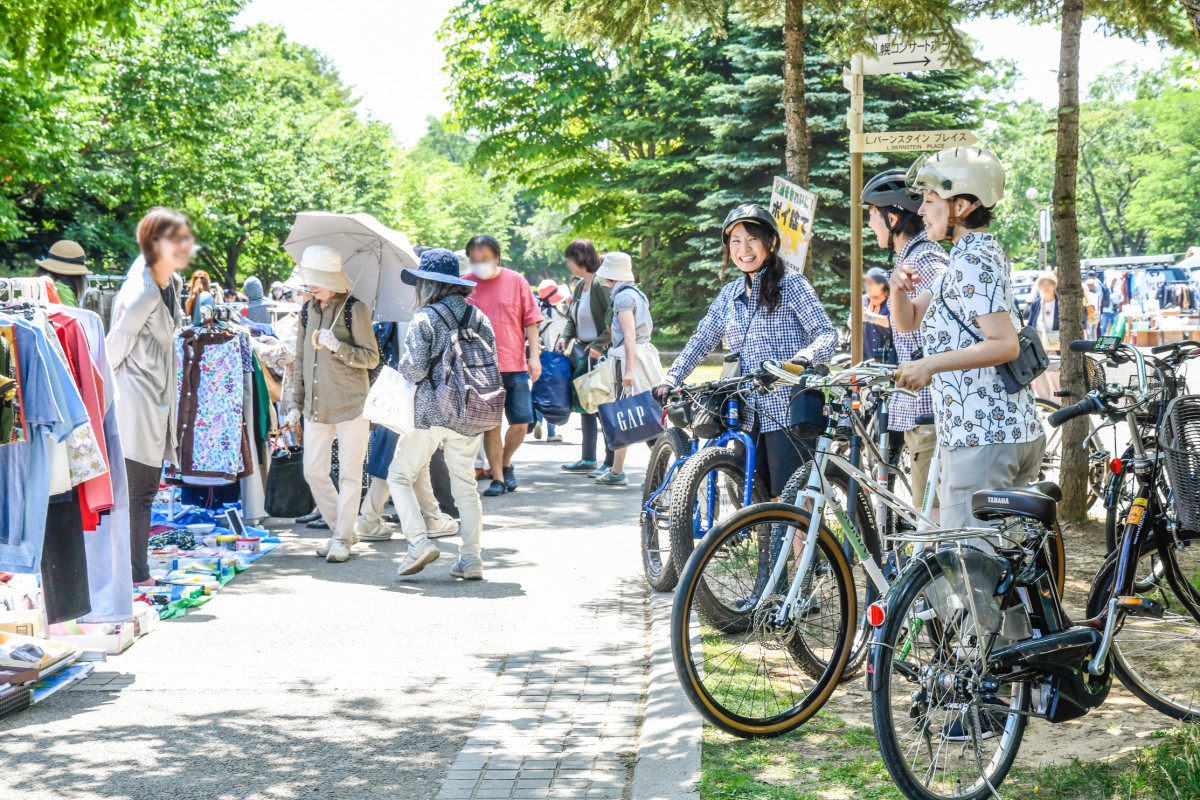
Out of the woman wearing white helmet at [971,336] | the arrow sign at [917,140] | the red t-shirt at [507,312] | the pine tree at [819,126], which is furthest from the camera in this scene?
the pine tree at [819,126]

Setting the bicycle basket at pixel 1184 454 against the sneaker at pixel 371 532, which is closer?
the bicycle basket at pixel 1184 454

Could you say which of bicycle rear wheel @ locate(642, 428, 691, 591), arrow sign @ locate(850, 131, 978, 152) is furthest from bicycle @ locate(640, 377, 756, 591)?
arrow sign @ locate(850, 131, 978, 152)

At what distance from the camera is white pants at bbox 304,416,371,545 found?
806 centimetres

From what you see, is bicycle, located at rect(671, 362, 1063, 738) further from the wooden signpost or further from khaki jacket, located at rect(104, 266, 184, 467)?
khaki jacket, located at rect(104, 266, 184, 467)

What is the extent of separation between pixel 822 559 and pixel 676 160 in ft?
91.1

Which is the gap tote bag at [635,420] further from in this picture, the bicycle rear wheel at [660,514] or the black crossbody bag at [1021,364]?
the black crossbody bag at [1021,364]

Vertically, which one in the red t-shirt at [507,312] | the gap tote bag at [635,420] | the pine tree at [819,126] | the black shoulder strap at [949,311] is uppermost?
the pine tree at [819,126]

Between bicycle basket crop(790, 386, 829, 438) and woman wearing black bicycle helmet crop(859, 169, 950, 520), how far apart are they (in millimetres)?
1135

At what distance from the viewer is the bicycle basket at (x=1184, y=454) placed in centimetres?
414

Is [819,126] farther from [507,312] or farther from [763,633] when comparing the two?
[763,633]

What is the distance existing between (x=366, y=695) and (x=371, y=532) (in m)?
3.61

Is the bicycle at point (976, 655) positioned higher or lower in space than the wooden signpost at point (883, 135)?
lower

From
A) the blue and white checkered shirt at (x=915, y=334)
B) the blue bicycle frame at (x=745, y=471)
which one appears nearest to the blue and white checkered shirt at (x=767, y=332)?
the blue bicycle frame at (x=745, y=471)

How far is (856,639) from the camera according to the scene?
4.94 metres
